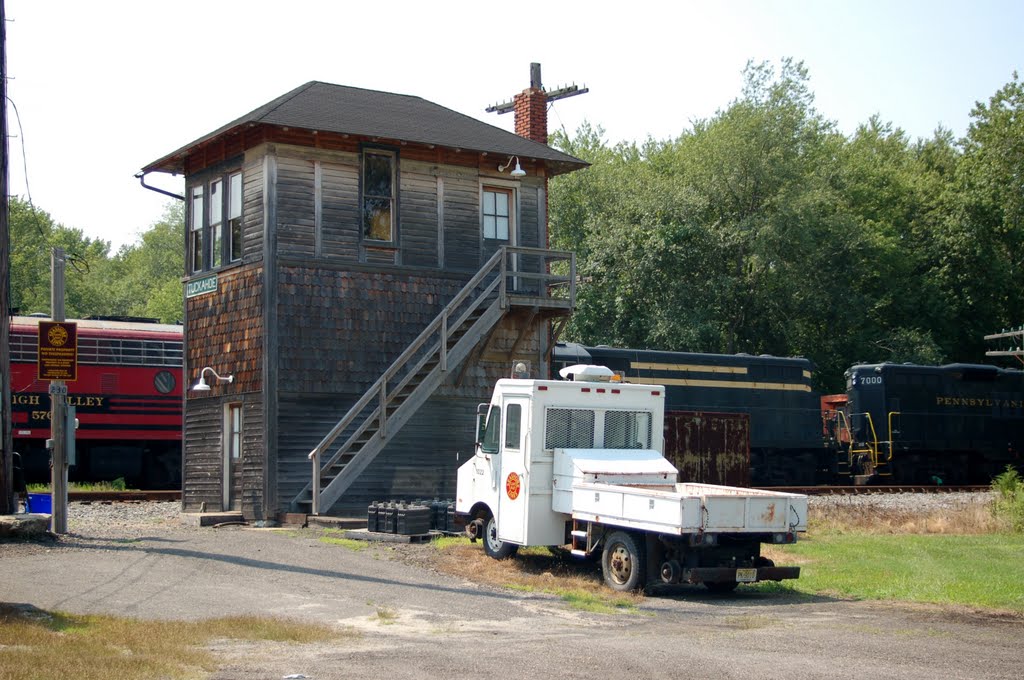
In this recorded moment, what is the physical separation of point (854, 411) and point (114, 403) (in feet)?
72.5

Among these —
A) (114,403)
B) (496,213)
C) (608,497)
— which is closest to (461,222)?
(496,213)

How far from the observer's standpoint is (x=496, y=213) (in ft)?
84.0

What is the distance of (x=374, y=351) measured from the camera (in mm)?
23859

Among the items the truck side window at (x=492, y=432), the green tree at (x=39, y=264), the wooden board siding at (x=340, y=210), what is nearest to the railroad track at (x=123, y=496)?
the wooden board siding at (x=340, y=210)

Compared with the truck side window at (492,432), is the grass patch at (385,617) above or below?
below

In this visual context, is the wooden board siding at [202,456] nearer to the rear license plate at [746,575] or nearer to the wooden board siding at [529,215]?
the wooden board siding at [529,215]

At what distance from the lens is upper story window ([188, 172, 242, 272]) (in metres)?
24.2

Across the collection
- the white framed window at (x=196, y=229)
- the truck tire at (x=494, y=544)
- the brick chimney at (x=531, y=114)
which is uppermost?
the brick chimney at (x=531, y=114)

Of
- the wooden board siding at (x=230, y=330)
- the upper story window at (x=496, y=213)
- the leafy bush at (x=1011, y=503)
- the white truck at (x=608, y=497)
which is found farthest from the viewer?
the upper story window at (x=496, y=213)

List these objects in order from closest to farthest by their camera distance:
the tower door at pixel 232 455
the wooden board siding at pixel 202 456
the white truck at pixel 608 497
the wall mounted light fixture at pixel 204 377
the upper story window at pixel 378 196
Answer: the white truck at pixel 608 497 < the tower door at pixel 232 455 < the wall mounted light fixture at pixel 204 377 < the upper story window at pixel 378 196 < the wooden board siding at pixel 202 456

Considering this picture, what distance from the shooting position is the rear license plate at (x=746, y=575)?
13336mm

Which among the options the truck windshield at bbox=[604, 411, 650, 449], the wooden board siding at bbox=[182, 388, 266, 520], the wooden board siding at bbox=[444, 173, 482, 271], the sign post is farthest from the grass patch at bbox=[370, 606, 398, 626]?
the wooden board siding at bbox=[444, 173, 482, 271]

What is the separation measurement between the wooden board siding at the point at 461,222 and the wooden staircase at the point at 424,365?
24.3 inches

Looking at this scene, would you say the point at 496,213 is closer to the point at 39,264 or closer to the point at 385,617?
the point at 385,617
